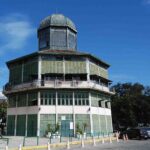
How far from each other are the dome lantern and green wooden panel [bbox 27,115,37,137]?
1229 cm

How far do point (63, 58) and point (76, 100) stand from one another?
257 inches

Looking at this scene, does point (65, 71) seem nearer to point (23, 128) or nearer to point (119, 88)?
point (23, 128)

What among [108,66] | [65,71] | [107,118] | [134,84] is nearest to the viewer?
[65,71]

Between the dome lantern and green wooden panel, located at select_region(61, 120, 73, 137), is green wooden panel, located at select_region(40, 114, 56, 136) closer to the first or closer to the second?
green wooden panel, located at select_region(61, 120, 73, 137)

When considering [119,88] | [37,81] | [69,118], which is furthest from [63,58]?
[119,88]

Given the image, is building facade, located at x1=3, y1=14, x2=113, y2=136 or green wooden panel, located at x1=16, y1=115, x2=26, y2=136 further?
green wooden panel, located at x1=16, y1=115, x2=26, y2=136

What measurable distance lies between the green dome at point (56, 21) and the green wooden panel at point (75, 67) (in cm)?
834

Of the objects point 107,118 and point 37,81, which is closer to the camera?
point 37,81

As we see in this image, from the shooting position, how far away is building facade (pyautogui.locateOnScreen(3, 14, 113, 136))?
A: 39125mm

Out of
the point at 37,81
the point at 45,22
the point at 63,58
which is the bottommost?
the point at 37,81

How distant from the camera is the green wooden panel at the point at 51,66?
40.6 metres

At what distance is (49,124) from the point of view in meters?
38.5

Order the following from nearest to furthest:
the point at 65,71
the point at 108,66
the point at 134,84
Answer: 1. the point at 65,71
2. the point at 108,66
3. the point at 134,84

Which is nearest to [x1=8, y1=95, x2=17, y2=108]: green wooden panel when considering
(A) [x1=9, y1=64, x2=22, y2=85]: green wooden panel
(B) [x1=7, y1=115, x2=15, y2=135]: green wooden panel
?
(B) [x1=7, y1=115, x2=15, y2=135]: green wooden panel
